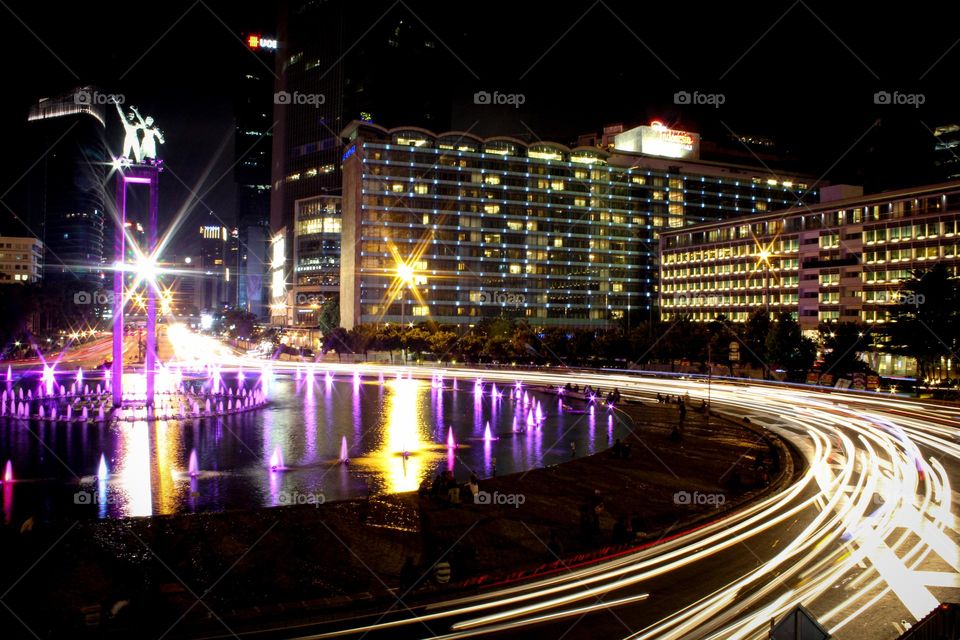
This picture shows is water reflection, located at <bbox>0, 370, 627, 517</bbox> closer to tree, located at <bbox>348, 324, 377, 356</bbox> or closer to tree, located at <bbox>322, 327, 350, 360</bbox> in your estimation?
tree, located at <bbox>348, 324, 377, 356</bbox>

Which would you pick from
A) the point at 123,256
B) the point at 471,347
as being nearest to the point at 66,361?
the point at 471,347

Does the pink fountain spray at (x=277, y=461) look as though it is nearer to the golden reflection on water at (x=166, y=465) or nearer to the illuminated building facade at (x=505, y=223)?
the golden reflection on water at (x=166, y=465)

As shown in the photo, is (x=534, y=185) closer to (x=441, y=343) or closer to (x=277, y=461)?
(x=441, y=343)

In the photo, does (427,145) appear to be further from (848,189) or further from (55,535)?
(55,535)

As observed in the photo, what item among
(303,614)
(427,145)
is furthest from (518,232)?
(303,614)

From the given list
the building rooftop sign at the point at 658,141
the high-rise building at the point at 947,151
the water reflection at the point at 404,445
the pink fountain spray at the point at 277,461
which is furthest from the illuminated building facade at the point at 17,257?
the high-rise building at the point at 947,151

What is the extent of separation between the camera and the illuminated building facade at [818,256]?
84.3 metres

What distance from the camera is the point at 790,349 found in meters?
69.8

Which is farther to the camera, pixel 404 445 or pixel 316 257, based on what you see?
pixel 316 257

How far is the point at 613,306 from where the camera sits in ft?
465

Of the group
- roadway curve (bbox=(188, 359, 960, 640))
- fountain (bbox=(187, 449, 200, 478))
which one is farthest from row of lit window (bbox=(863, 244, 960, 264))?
fountain (bbox=(187, 449, 200, 478))

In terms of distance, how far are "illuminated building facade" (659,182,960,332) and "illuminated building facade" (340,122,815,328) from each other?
14.2 m

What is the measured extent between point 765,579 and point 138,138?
1604 inches

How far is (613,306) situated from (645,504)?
12335 centimetres
